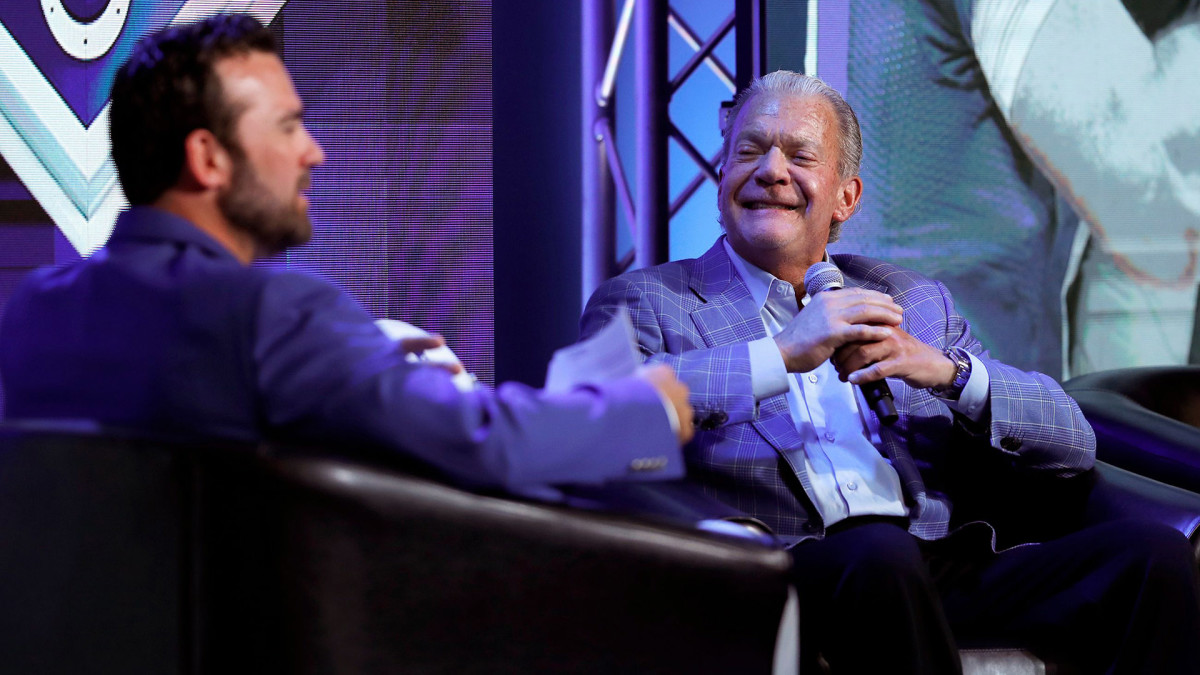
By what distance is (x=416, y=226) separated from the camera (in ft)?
8.84

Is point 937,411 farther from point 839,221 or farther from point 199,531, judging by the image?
point 199,531


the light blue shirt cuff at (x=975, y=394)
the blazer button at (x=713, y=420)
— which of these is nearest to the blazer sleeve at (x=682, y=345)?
the blazer button at (x=713, y=420)

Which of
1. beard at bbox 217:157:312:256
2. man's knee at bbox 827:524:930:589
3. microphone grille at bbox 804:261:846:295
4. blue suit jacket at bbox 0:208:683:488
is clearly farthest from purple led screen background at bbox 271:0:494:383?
blue suit jacket at bbox 0:208:683:488

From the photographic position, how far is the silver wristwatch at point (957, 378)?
69.0 inches

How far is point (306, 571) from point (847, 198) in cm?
151

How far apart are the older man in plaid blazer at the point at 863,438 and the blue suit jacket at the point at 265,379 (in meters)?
0.63

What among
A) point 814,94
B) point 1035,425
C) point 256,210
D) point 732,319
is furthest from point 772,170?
point 256,210

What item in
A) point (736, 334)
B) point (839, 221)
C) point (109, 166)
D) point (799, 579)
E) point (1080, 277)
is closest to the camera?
point (799, 579)

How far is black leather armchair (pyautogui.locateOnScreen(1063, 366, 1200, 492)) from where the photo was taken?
73.5 inches

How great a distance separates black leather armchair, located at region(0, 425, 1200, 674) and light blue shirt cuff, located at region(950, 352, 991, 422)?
89 centimetres

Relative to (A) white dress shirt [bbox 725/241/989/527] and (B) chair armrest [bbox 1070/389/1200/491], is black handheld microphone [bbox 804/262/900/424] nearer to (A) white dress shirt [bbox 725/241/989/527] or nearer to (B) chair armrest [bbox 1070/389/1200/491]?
(A) white dress shirt [bbox 725/241/989/527]

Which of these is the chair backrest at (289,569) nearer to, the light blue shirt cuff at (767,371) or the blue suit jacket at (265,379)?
the blue suit jacket at (265,379)

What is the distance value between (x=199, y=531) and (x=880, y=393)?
107 cm

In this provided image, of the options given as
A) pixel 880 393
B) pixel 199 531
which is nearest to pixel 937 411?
pixel 880 393
